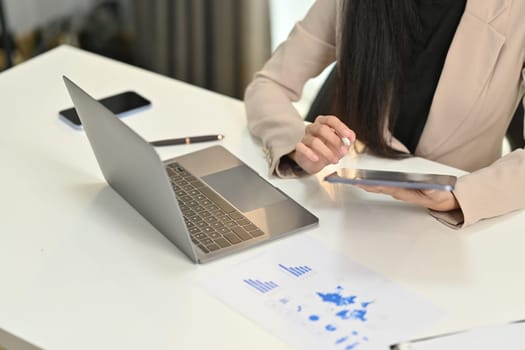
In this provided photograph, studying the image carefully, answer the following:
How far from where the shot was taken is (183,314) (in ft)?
3.28

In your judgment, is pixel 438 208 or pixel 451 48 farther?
pixel 451 48

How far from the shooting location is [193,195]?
1.24m

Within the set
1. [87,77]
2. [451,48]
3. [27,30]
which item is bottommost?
[27,30]

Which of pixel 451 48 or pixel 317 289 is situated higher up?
pixel 451 48

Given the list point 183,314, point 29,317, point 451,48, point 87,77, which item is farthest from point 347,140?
point 87,77

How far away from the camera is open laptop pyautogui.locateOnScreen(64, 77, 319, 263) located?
107 cm

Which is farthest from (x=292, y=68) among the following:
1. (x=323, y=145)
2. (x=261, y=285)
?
(x=261, y=285)

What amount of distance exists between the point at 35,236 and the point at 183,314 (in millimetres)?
292

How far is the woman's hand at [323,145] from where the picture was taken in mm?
1244

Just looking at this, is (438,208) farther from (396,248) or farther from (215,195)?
(215,195)

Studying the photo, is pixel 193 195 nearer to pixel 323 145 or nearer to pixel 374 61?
pixel 323 145

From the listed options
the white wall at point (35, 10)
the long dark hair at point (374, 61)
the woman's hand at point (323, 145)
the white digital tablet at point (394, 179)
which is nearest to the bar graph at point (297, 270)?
the white digital tablet at point (394, 179)

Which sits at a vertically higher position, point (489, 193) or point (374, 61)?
point (374, 61)

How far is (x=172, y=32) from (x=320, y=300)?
2.01 metres
